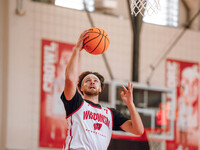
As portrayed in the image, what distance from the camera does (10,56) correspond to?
406 inches

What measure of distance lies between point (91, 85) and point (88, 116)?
0.37 m

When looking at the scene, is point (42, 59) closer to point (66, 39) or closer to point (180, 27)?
point (66, 39)

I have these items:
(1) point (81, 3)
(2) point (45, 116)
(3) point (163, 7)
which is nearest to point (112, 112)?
(2) point (45, 116)

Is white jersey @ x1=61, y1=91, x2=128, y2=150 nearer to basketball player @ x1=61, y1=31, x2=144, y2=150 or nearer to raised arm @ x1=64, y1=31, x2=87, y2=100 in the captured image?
basketball player @ x1=61, y1=31, x2=144, y2=150

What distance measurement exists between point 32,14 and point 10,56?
3.97ft

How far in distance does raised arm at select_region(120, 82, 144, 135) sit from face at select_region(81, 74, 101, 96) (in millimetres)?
311

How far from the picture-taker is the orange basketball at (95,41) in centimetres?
482

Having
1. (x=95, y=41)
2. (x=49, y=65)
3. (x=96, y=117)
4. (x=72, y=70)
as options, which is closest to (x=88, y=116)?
(x=96, y=117)

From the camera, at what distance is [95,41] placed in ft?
16.1

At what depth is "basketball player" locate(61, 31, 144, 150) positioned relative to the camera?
175 inches

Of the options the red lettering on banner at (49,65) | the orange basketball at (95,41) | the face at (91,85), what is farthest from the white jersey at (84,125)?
the red lettering on banner at (49,65)

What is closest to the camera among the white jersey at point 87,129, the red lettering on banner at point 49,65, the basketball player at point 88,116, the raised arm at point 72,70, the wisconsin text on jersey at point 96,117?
the raised arm at point 72,70

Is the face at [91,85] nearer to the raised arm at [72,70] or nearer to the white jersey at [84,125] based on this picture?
the white jersey at [84,125]

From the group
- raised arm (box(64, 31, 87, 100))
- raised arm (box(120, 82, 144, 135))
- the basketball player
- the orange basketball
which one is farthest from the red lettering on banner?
raised arm (box(64, 31, 87, 100))
